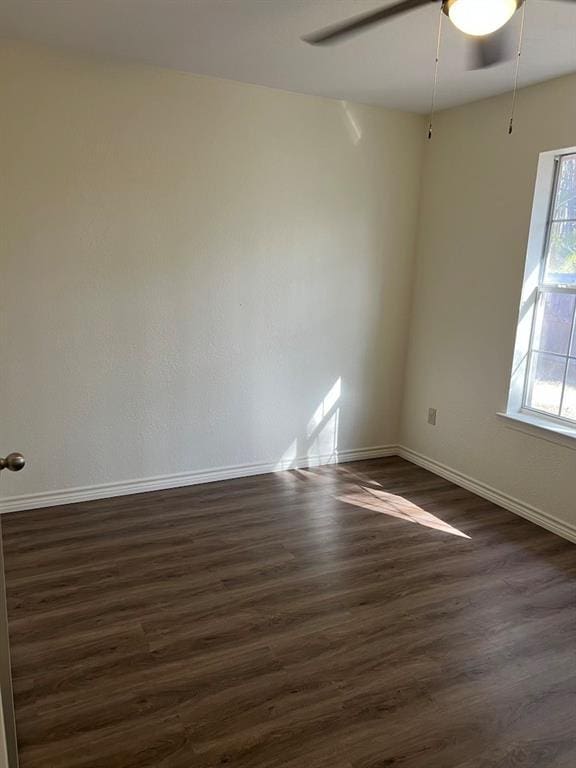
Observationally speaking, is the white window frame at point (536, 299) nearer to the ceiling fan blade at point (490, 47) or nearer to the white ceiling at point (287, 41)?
the white ceiling at point (287, 41)

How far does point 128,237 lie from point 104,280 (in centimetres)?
29

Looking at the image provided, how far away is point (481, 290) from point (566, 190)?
756 mm

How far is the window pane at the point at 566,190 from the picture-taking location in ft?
11.1

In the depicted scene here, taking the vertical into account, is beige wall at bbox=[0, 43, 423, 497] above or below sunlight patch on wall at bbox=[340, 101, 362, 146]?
below

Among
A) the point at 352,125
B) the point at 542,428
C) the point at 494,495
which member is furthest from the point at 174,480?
the point at 352,125

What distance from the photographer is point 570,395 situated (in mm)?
3445

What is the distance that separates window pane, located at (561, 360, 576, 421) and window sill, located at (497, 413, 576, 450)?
0.26 feet

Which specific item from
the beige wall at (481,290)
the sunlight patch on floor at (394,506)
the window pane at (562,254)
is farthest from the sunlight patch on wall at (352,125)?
the sunlight patch on floor at (394,506)

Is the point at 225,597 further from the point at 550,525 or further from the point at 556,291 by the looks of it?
the point at 556,291

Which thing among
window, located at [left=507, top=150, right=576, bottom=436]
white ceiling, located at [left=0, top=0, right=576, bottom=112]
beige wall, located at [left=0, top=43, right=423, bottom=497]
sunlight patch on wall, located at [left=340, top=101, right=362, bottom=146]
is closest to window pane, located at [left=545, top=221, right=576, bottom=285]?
window, located at [left=507, top=150, right=576, bottom=436]

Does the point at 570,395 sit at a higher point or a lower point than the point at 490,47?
lower

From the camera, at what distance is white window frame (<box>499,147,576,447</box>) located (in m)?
3.42

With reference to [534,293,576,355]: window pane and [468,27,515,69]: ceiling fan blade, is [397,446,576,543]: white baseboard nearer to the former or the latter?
[534,293,576,355]: window pane

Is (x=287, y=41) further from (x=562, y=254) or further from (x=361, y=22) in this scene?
(x=562, y=254)
